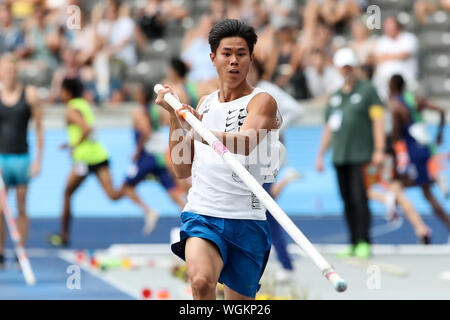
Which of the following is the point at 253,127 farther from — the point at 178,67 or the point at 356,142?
the point at 178,67

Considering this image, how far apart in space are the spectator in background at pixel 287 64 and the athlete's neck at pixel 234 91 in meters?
10.4

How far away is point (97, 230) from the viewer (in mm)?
14805

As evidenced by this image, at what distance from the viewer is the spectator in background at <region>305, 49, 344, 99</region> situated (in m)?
16.4

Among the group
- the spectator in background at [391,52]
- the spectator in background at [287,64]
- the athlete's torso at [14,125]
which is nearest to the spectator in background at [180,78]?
the athlete's torso at [14,125]

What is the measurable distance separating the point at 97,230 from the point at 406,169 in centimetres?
462

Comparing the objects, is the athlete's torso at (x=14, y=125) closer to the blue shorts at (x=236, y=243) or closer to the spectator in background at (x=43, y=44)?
the blue shorts at (x=236, y=243)

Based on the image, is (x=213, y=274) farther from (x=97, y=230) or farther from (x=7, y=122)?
(x=97, y=230)

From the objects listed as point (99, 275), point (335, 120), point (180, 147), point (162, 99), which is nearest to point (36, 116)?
point (99, 275)

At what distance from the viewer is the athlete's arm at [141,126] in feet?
44.3

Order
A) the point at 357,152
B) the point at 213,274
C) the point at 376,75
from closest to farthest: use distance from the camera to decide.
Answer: the point at 213,274 < the point at 357,152 < the point at 376,75

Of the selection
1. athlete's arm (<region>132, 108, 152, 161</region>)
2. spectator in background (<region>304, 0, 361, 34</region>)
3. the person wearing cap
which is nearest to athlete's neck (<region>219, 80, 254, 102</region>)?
the person wearing cap

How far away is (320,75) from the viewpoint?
16500 millimetres

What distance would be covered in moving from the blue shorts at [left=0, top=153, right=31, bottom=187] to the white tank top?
5.77m
